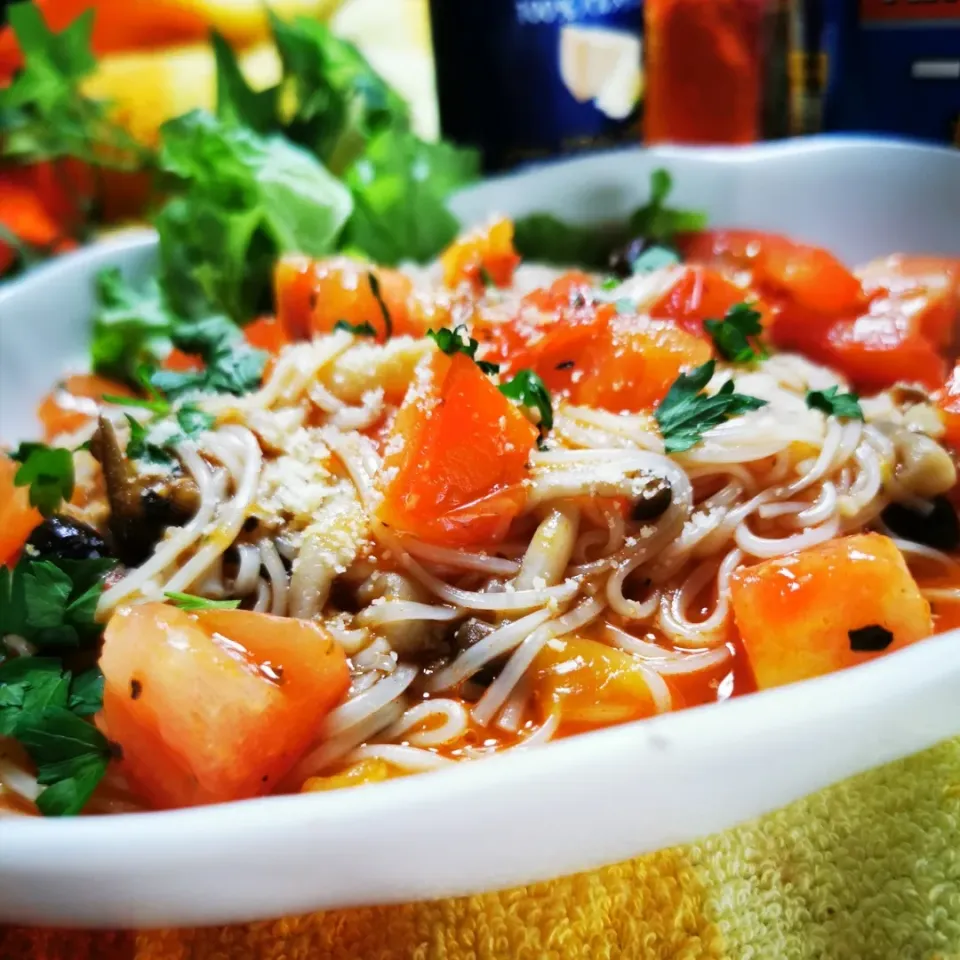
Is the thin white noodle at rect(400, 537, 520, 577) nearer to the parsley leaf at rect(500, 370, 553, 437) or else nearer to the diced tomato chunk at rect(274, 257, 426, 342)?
the parsley leaf at rect(500, 370, 553, 437)

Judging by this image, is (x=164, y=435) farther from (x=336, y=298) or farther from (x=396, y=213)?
(x=396, y=213)

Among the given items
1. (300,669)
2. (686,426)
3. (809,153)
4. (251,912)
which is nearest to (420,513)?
(300,669)

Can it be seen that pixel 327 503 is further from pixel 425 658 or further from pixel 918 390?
pixel 918 390

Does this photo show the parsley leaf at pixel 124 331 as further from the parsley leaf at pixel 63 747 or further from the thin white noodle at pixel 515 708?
the thin white noodle at pixel 515 708

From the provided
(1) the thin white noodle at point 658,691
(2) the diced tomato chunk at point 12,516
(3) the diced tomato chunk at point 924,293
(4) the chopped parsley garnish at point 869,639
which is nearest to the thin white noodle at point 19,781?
(2) the diced tomato chunk at point 12,516

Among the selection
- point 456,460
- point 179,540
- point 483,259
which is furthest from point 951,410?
point 179,540
